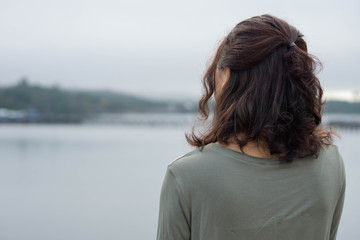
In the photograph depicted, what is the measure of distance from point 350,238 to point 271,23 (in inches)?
264

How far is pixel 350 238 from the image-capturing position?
654 cm

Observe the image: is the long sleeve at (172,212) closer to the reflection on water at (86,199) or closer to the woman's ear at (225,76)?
the woman's ear at (225,76)

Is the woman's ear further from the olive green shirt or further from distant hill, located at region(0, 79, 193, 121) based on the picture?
distant hill, located at region(0, 79, 193, 121)

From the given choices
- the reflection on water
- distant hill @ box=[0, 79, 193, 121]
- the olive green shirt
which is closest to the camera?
the olive green shirt

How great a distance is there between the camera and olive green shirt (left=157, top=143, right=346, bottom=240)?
69cm

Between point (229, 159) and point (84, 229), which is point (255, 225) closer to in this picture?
point (229, 159)

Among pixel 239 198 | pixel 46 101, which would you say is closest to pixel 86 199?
pixel 239 198

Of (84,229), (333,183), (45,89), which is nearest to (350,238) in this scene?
(84,229)

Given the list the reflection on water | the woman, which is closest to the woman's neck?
the woman

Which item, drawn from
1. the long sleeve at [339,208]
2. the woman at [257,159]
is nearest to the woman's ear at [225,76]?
the woman at [257,159]

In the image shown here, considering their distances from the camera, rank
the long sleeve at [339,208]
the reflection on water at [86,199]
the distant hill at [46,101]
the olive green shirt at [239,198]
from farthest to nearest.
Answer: the distant hill at [46,101], the reflection on water at [86,199], the long sleeve at [339,208], the olive green shirt at [239,198]

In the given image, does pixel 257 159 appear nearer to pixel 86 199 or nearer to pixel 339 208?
pixel 339 208

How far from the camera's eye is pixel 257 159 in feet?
2.37

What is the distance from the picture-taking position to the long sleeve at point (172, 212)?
0.70m
